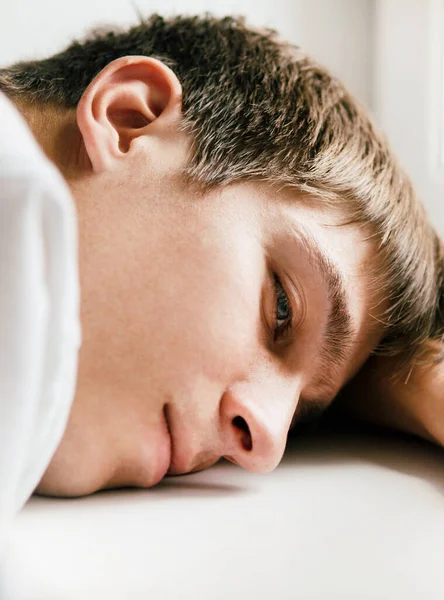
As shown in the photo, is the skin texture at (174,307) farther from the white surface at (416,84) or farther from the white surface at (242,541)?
the white surface at (416,84)

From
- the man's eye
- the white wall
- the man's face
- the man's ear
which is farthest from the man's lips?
the white wall

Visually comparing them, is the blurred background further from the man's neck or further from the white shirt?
the white shirt

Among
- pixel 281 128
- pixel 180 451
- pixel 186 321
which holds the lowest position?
pixel 180 451

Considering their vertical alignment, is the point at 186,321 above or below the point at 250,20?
below

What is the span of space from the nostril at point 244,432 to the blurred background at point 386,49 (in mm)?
811

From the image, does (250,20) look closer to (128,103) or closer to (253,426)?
(128,103)

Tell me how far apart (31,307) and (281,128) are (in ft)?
1.20

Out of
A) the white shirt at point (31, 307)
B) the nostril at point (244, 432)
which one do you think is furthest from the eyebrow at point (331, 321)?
the white shirt at point (31, 307)

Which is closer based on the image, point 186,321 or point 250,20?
point 186,321

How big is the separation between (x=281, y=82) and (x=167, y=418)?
0.34m

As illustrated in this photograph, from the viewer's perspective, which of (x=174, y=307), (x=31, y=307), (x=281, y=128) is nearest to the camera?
Result: (x=31, y=307)

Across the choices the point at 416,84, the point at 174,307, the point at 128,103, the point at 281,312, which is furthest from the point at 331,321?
the point at 416,84

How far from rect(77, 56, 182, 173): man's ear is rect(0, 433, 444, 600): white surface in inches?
10.9

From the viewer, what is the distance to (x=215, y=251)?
20.3 inches
